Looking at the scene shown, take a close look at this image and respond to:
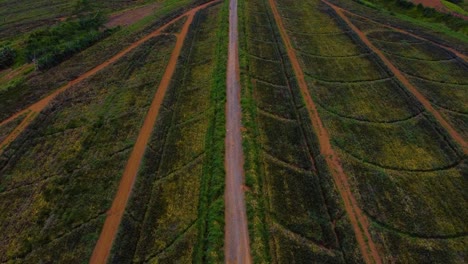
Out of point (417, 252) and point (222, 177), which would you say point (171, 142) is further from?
point (417, 252)

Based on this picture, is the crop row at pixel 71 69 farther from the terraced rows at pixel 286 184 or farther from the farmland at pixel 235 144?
the terraced rows at pixel 286 184

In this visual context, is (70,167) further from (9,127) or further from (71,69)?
(71,69)

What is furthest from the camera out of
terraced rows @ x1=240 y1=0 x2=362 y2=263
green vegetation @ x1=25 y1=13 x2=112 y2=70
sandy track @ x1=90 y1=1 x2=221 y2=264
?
green vegetation @ x1=25 y1=13 x2=112 y2=70

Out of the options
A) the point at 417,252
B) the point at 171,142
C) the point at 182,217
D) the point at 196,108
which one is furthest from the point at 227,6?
the point at 417,252

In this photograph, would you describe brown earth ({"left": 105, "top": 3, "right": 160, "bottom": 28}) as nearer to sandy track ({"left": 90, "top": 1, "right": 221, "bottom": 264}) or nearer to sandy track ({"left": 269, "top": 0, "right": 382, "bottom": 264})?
sandy track ({"left": 90, "top": 1, "right": 221, "bottom": 264})

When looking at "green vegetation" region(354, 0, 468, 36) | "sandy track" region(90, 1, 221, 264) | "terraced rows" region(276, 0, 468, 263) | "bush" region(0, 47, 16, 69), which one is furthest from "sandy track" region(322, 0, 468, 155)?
"bush" region(0, 47, 16, 69)

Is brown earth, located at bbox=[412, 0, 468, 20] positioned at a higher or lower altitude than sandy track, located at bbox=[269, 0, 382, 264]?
higher

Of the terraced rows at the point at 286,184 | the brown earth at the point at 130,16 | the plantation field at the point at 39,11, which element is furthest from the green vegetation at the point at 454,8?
the plantation field at the point at 39,11

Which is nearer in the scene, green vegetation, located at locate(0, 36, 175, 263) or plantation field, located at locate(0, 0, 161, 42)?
green vegetation, located at locate(0, 36, 175, 263)
